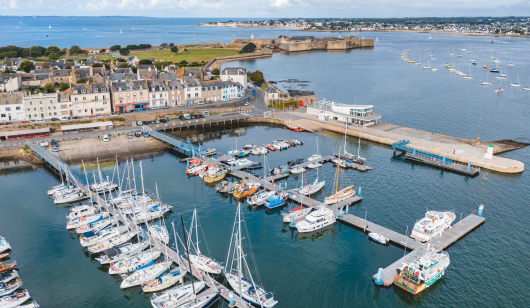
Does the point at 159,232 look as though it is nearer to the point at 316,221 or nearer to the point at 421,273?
the point at 316,221

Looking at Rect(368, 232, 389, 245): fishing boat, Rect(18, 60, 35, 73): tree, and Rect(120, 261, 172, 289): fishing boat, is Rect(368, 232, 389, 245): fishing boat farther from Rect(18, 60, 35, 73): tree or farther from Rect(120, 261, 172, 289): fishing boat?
Rect(18, 60, 35, 73): tree

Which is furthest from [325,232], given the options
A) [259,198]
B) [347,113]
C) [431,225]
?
[347,113]

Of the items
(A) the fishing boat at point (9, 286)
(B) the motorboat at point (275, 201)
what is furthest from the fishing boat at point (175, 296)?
(B) the motorboat at point (275, 201)

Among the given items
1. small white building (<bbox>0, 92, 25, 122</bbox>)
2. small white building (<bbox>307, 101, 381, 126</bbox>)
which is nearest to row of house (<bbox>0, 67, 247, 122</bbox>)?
small white building (<bbox>0, 92, 25, 122</bbox>)

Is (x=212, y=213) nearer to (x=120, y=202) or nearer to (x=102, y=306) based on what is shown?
(x=120, y=202)

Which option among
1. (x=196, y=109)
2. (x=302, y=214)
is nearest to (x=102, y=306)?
(x=302, y=214)
